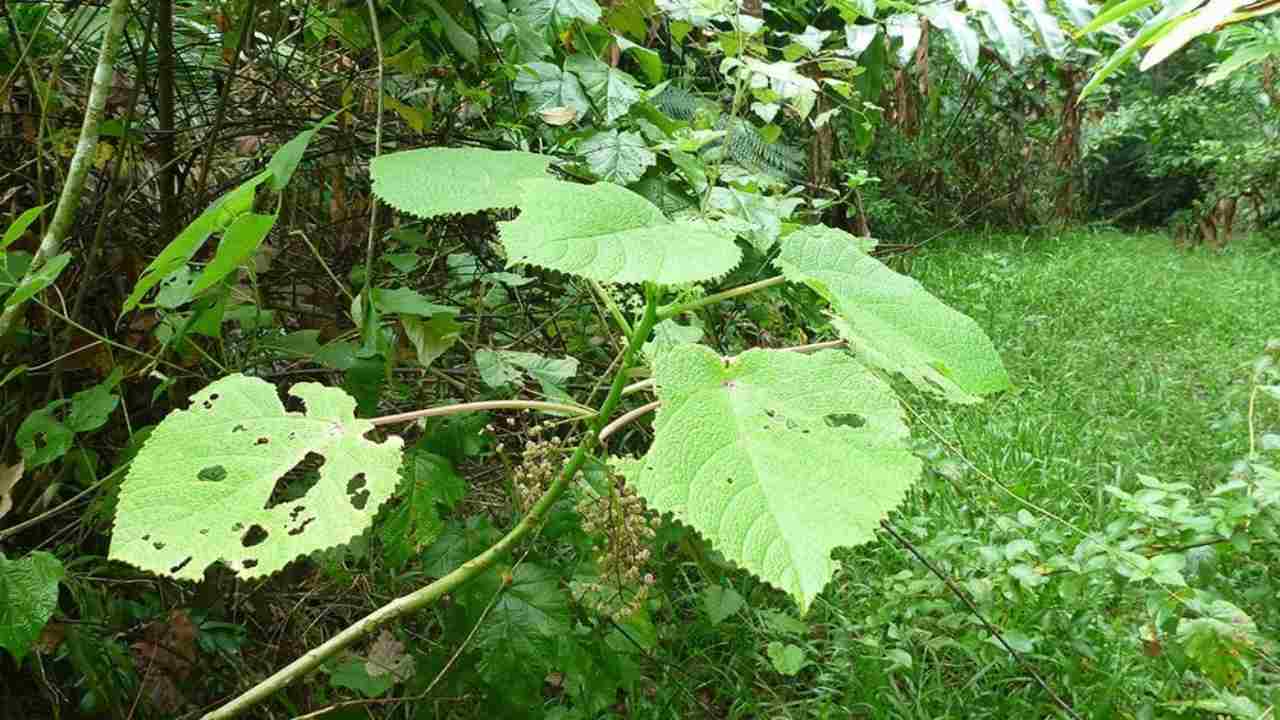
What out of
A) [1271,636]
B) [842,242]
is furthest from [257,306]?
[1271,636]

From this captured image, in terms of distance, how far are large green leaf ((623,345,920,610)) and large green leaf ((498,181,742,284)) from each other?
45 mm

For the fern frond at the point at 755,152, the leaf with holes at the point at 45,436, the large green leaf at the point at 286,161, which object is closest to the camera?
the large green leaf at the point at 286,161

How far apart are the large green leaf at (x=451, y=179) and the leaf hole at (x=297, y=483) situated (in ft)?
1.65

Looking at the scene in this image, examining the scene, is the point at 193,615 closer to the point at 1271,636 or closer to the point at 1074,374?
the point at 1271,636

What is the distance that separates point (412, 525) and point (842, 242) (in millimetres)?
689

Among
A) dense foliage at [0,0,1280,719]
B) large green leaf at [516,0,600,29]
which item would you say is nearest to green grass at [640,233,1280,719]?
dense foliage at [0,0,1280,719]

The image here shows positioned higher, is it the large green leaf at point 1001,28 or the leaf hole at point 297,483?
the large green leaf at point 1001,28

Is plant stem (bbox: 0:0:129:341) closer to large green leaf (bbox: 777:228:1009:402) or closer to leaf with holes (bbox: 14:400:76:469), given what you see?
leaf with holes (bbox: 14:400:76:469)

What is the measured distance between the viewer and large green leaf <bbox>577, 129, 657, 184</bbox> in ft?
3.40

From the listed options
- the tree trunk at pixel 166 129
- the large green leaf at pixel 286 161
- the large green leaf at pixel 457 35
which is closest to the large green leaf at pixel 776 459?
the large green leaf at pixel 286 161

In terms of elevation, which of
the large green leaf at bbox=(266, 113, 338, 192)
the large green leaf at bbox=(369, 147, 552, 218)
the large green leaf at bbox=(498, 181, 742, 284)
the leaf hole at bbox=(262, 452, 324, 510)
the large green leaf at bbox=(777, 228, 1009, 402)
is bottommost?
the leaf hole at bbox=(262, 452, 324, 510)

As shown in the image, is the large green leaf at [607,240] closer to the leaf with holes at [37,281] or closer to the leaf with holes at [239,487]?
the leaf with holes at [239,487]

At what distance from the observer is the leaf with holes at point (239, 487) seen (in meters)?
0.45

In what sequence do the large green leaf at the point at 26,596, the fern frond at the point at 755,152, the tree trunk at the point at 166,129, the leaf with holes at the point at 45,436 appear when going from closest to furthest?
1. the large green leaf at the point at 26,596
2. the leaf with holes at the point at 45,436
3. the tree trunk at the point at 166,129
4. the fern frond at the point at 755,152
